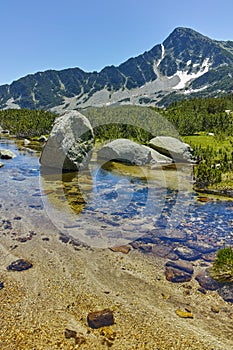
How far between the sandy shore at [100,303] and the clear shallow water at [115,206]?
5.97 ft

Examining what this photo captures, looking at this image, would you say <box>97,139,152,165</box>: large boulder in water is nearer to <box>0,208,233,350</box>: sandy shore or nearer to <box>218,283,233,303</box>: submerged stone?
<box>0,208,233,350</box>: sandy shore

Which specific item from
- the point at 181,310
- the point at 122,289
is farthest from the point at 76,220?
the point at 181,310

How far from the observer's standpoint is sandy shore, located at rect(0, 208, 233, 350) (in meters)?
6.24

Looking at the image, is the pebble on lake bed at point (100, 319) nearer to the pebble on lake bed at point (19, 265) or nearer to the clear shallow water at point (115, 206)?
the pebble on lake bed at point (19, 265)

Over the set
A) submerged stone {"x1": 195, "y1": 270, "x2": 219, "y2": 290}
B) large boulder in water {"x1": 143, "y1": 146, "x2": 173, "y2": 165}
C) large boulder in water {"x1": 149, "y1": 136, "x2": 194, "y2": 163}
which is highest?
large boulder in water {"x1": 149, "y1": 136, "x2": 194, "y2": 163}

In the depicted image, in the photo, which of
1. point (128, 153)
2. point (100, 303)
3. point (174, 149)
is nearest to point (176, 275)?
point (100, 303)

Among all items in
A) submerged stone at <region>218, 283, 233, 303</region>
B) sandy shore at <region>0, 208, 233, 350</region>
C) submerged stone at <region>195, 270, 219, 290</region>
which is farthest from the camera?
submerged stone at <region>195, 270, 219, 290</region>

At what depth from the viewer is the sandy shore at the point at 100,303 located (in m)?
6.24

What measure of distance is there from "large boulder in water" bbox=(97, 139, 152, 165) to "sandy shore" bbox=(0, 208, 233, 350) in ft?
61.6

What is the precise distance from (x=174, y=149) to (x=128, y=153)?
543cm

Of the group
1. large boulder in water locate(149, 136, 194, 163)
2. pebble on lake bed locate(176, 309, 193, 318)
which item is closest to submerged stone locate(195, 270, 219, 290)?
pebble on lake bed locate(176, 309, 193, 318)

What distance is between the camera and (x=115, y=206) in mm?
15664

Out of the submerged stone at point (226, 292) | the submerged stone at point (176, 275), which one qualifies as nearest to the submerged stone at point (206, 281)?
the submerged stone at point (226, 292)

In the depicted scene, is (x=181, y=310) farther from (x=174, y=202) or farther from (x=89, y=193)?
(x=89, y=193)
